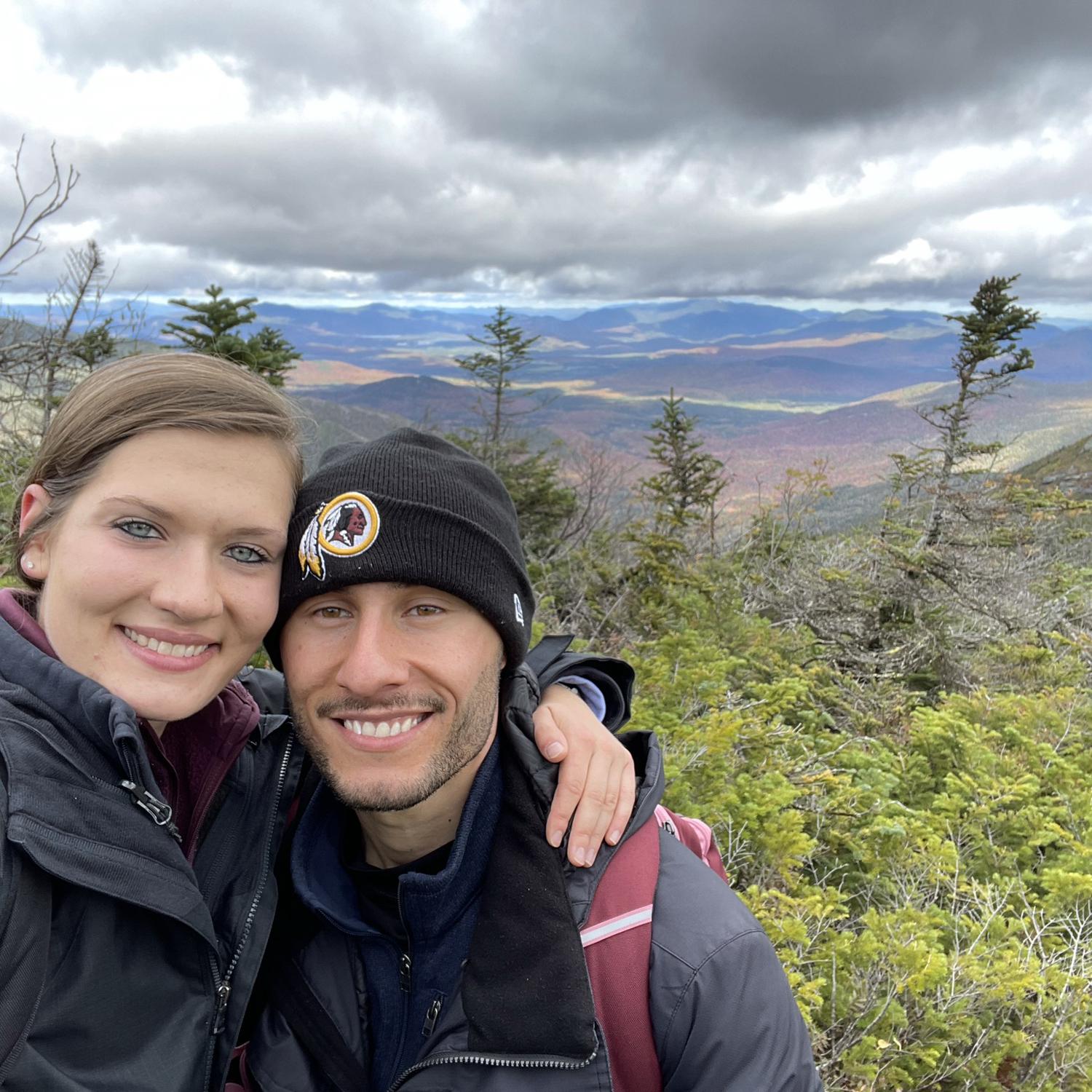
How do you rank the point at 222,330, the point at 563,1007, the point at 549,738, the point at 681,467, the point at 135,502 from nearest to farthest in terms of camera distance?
1. the point at 563,1007
2. the point at 135,502
3. the point at 549,738
4. the point at 222,330
5. the point at 681,467

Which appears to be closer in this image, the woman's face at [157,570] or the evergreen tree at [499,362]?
the woman's face at [157,570]

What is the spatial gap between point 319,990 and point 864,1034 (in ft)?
7.45

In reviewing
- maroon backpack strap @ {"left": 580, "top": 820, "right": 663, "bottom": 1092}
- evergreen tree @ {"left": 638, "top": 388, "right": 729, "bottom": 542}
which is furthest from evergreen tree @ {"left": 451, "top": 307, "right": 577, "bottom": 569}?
maroon backpack strap @ {"left": 580, "top": 820, "right": 663, "bottom": 1092}

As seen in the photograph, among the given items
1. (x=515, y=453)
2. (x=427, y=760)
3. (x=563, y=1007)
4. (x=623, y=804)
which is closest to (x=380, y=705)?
(x=427, y=760)

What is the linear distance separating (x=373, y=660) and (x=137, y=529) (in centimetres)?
58

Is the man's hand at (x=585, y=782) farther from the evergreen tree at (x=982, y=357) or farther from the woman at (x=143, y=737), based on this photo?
the evergreen tree at (x=982, y=357)

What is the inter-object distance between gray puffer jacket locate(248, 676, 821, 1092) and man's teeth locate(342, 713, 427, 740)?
0.29 meters

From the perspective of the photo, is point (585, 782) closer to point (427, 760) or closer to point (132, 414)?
point (427, 760)

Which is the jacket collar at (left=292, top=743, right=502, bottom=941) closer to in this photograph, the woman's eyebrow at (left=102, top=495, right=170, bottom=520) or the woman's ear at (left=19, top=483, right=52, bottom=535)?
the woman's eyebrow at (left=102, top=495, right=170, bottom=520)

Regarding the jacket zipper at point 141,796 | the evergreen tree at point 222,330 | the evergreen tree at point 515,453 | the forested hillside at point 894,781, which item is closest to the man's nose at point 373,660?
the jacket zipper at point 141,796

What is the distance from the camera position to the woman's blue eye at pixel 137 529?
1586 millimetres

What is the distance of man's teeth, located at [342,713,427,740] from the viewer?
5.75 feet

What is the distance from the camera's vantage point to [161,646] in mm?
1602

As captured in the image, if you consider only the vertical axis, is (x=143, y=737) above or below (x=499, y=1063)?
above
